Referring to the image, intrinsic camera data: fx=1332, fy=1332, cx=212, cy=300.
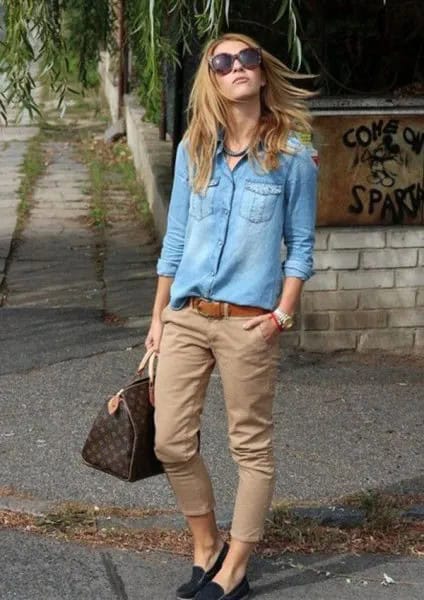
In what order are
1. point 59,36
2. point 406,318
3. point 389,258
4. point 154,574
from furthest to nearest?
1. point 406,318
2. point 389,258
3. point 59,36
4. point 154,574

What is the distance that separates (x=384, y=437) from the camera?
20.1 ft

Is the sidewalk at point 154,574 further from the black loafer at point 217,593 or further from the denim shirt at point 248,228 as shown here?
the denim shirt at point 248,228

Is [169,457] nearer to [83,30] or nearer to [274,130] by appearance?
[274,130]

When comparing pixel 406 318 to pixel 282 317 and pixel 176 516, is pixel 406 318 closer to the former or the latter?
pixel 176 516

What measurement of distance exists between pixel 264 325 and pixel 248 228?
307 mm

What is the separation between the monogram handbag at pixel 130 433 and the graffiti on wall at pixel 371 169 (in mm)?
3106

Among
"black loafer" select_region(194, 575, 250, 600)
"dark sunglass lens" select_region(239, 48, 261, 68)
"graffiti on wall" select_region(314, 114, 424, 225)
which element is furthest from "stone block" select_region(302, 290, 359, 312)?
"dark sunglass lens" select_region(239, 48, 261, 68)

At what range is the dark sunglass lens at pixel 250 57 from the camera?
13.5 feet

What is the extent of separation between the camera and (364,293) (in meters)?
7.29

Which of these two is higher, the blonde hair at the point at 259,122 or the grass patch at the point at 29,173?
the blonde hair at the point at 259,122

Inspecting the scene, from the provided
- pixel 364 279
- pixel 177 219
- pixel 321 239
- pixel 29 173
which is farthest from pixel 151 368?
pixel 29 173

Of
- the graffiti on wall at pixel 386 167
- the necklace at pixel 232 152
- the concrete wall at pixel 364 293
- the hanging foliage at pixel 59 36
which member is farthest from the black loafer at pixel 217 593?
the graffiti on wall at pixel 386 167

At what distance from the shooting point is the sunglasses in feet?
13.5

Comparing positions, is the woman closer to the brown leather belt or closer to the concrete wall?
the brown leather belt
